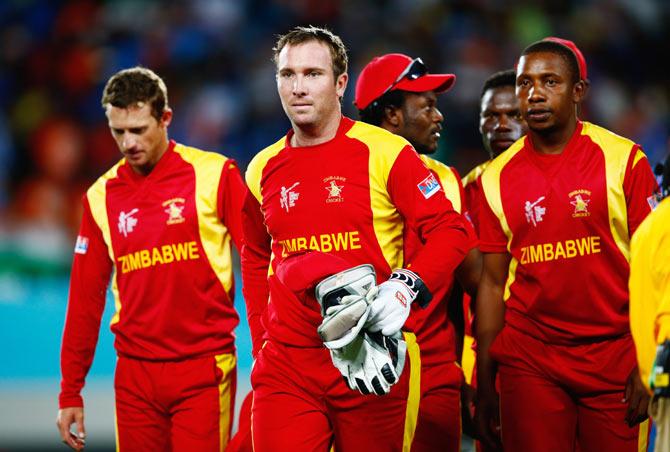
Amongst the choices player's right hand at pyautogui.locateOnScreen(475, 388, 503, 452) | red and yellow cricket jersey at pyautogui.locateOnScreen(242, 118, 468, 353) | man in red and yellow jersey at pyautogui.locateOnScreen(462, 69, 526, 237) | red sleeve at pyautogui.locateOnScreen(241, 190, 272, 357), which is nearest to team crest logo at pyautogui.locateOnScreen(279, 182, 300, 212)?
red and yellow cricket jersey at pyautogui.locateOnScreen(242, 118, 468, 353)

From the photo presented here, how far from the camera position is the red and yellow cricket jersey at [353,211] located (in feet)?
13.2

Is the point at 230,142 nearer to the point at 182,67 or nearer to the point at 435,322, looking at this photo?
the point at 182,67

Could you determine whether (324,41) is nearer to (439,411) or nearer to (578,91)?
(578,91)

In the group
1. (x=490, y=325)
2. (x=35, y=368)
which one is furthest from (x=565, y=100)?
(x=35, y=368)

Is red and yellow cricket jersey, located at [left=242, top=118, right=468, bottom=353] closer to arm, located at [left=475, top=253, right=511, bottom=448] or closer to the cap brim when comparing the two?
arm, located at [left=475, top=253, right=511, bottom=448]

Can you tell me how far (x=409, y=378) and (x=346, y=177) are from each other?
0.76 meters

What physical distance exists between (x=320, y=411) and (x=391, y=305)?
57 centimetres

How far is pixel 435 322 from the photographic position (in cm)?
495

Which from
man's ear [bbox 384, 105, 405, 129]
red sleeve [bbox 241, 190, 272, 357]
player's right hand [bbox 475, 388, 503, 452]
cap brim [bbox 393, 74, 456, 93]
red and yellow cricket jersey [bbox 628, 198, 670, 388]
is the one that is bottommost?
player's right hand [bbox 475, 388, 503, 452]

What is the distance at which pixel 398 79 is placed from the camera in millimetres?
5332

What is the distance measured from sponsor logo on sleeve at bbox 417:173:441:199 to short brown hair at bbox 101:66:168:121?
6.08 feet

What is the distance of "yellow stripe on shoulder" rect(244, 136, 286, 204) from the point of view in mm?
4363

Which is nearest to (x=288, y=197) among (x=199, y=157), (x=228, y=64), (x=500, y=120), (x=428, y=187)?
(x=428, y=187)

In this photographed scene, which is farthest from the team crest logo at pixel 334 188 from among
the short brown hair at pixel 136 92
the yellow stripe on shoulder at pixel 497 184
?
Result: the short brown hair at pixel 136 92
